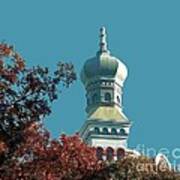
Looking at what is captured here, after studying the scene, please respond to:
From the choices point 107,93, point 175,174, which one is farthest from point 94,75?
point 175,174

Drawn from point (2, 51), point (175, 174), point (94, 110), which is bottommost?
point (2, 51)

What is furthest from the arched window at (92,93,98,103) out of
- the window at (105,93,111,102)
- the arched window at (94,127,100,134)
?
the arched window at (94,127,100,134)

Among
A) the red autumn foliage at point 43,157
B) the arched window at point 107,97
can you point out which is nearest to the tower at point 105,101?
the arched window at point 107,97

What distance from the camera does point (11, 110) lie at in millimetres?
21547

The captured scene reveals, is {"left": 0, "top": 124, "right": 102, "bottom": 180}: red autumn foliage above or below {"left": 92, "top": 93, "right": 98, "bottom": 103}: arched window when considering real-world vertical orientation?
below

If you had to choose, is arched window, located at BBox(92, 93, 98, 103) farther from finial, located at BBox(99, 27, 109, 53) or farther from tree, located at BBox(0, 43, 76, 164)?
tree, located at BBox(0, 43, 76, 164)

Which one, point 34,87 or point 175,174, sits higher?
point 175,174

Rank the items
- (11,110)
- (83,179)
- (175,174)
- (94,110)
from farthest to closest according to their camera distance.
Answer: (94,110) → (175,174) → (83,179) → (11,110)

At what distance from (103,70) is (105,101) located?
423 cm

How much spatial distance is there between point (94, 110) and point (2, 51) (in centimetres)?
9857

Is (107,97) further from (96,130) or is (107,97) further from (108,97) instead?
(96,130)

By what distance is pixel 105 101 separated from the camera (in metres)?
121

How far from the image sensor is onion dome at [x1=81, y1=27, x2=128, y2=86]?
123 meters

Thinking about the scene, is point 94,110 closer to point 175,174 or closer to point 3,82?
point 175,174
